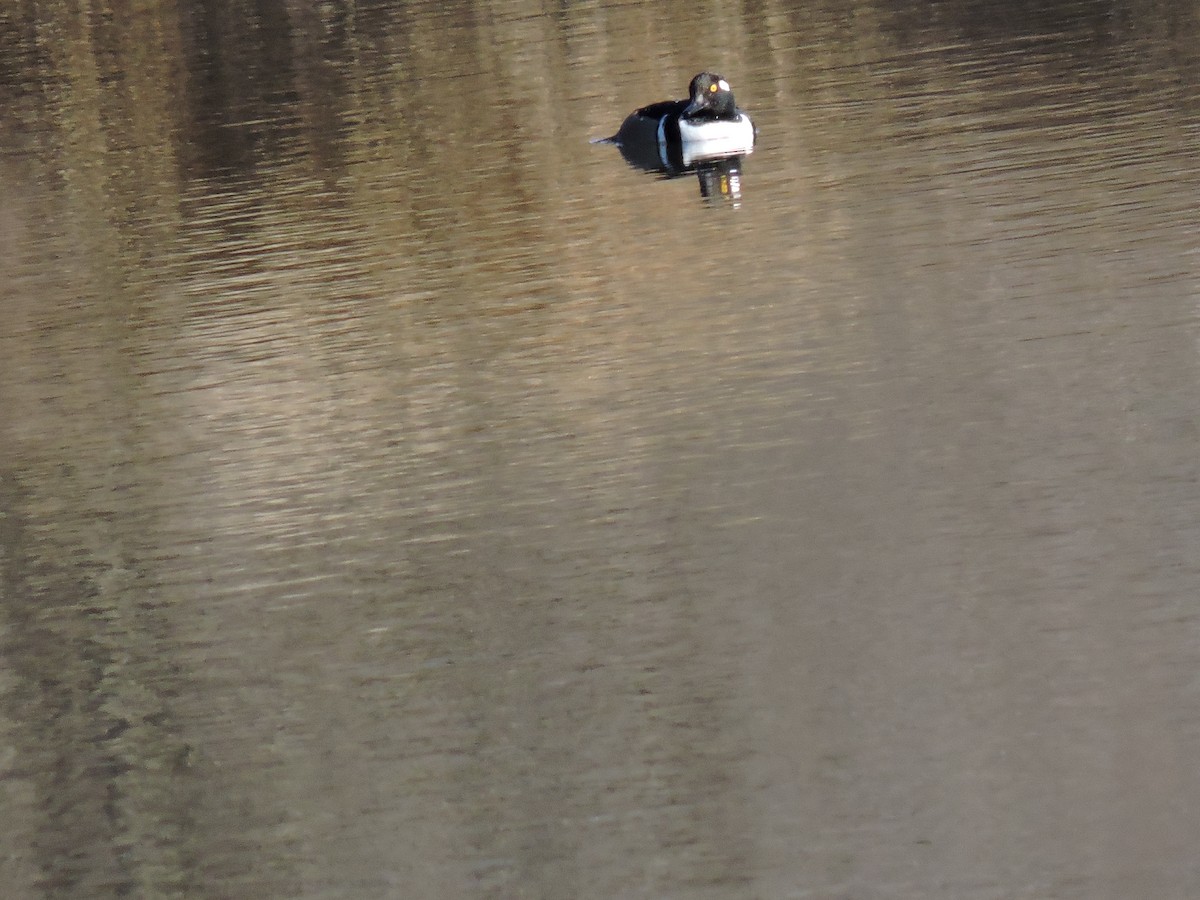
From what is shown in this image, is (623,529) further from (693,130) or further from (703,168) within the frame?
(693,130)

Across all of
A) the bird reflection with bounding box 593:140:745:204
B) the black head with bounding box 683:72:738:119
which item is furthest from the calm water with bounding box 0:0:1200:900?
the black head with bounding box 683:72:738:119

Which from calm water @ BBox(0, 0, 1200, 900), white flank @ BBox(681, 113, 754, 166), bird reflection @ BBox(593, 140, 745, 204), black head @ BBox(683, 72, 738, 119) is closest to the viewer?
calm water @ BBox(0, 0, 1200, 900)

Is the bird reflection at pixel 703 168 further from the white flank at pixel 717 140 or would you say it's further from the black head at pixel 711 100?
the black head at pixel 711 100

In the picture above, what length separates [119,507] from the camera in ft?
39.5

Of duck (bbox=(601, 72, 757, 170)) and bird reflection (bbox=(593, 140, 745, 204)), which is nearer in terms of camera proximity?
bird reflection (bbox=(593, 140, 745, 204))

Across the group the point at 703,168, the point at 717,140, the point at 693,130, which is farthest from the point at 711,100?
the point at 703,168

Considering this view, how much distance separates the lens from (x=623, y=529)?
10.6 meters

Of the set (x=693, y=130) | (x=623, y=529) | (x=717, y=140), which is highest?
(x=693, y=130)

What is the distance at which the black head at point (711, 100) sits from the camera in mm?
22281

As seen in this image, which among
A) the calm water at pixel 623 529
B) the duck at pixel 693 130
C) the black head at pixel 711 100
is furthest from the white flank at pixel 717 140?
the calm water at pixel 623 529

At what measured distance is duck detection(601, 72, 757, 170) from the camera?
21922 millimetres

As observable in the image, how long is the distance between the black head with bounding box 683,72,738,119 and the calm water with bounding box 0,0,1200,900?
33.1 inches

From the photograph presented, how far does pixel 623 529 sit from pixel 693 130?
12.0 meters

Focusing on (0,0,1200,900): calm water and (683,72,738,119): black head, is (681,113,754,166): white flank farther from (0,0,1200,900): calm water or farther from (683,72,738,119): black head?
(0,0,1200,900): calm water
